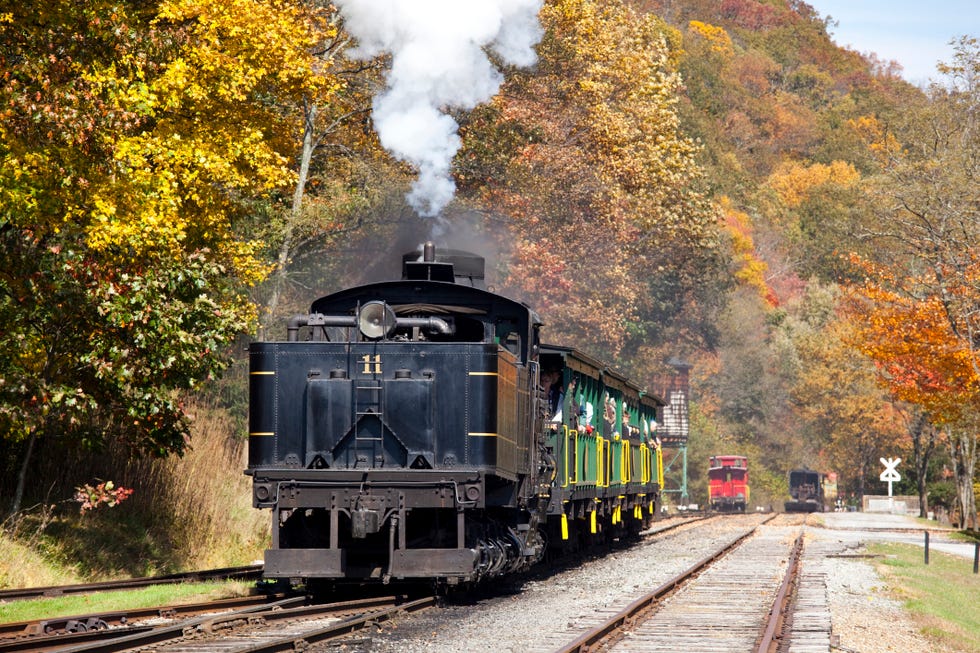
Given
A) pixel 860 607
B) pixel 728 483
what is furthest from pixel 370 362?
pixel 728 483

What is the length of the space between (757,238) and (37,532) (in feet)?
310

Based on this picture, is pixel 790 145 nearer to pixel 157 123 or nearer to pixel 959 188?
pixel 959 188

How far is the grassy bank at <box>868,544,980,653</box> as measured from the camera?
15.6 metres

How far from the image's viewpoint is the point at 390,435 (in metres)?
15.2

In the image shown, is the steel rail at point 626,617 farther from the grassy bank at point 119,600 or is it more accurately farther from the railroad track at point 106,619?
the grassy bank at point 119,600

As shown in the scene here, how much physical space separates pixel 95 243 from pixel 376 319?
484 centimetres

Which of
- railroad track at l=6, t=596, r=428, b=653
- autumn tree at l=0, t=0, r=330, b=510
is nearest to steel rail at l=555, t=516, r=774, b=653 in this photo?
railroad track at l=6, t=596, r=428, b=653

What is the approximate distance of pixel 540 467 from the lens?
18031mm

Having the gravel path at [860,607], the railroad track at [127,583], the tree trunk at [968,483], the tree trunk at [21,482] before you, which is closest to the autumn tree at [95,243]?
the tree trunk at [21,482]

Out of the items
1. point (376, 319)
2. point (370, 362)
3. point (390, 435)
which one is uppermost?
point (376, 319)

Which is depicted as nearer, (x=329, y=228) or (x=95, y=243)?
(x=95, y=243)

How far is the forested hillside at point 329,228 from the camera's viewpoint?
17781 millimetres

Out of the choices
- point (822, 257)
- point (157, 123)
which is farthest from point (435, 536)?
point (822, 257)

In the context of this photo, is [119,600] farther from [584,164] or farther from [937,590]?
[584,164]
